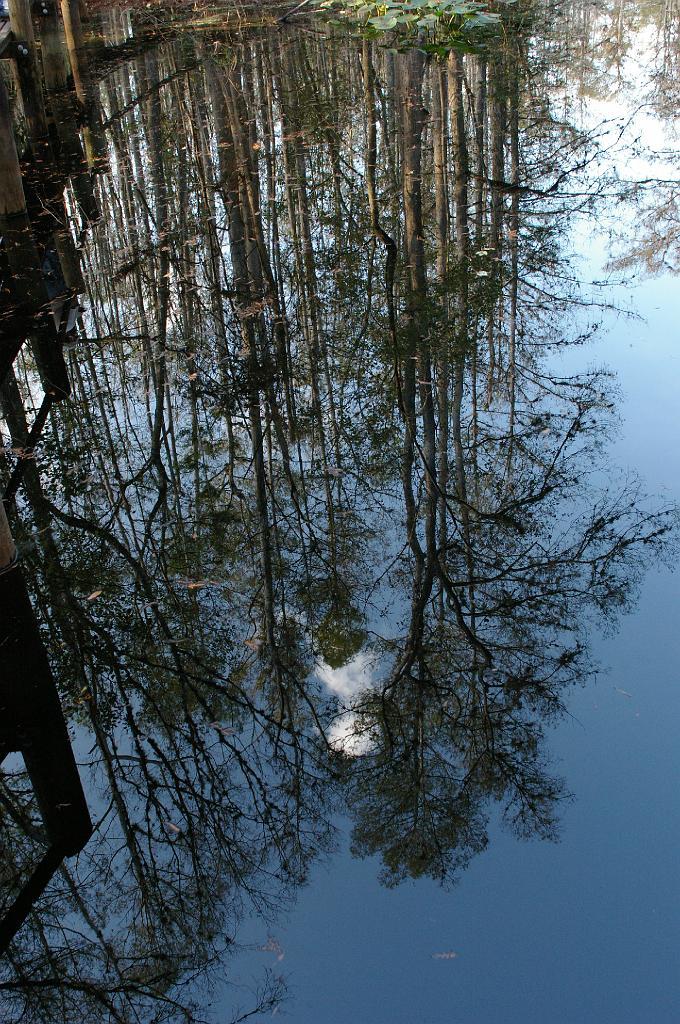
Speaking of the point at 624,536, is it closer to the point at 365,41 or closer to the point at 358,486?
the point at 358,486

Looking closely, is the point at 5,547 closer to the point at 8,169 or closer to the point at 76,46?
the point at 8,169

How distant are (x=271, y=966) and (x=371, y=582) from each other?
1.87 meters

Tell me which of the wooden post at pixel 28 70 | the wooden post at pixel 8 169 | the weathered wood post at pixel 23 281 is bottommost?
the weathered wood post at pixel 23 281

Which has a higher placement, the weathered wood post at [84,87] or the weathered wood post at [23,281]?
the weathered wood post at [84,87]

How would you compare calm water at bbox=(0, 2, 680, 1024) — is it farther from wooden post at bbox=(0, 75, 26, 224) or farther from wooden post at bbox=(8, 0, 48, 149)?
wooden post at bbox=(8, 0, 48, 149)

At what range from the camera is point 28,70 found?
12.3 metres

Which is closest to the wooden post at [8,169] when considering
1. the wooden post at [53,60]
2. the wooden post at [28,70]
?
the wooden post at [28,70]

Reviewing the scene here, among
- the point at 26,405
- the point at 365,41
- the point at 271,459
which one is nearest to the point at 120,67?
the point at 365,41

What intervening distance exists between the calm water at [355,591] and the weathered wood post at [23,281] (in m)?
0.17

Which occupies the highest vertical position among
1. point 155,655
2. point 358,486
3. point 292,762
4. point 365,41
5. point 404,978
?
point 365,41

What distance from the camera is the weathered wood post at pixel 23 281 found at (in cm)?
632

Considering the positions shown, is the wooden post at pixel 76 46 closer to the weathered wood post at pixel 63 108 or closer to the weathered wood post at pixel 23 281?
the weathered wood post at pixel 63 108

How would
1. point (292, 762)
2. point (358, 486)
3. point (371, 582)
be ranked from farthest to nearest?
point (358, 486) < point (371, 582) < point (292, 762)

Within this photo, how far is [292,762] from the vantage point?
3.28m
